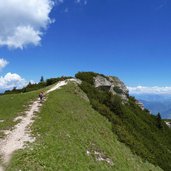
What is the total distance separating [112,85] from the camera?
Answer: 95062 mm

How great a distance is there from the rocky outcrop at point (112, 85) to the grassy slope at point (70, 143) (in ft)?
107

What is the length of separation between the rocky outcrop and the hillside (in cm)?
1546

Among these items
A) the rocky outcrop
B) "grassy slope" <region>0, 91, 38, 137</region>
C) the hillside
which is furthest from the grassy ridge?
"grassy slope" <region>0, 91, 38, 137</region>

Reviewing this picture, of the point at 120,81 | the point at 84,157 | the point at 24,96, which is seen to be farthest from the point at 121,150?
the point at 120,81

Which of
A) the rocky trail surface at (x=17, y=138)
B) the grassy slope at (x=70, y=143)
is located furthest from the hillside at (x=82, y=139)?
the rocky trail surface at (x=17, y=138)

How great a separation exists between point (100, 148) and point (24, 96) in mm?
28931

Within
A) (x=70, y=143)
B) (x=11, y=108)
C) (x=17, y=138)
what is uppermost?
(x=11, y=108)

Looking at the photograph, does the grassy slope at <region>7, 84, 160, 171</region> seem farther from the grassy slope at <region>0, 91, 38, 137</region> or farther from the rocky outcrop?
the rocky outcrop

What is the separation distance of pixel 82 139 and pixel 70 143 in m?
3.58

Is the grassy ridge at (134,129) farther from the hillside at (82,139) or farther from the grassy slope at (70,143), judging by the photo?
the grassy slope at (70,143)

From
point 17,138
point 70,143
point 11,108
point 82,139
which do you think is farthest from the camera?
point 11,108

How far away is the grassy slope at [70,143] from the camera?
2622 cm

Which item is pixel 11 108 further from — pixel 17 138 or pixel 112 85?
pixel 112 85

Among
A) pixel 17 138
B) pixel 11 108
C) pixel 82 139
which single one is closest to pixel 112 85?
pixel 11 108
